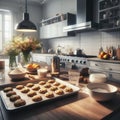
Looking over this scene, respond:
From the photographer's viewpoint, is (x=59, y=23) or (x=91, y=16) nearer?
(x=91, y=16)

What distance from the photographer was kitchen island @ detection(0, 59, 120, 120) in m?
0.76

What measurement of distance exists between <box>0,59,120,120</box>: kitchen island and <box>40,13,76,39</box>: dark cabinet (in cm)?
366

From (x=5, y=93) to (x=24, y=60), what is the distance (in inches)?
47.7

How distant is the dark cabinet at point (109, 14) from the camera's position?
3.20 m

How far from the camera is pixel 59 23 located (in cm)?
479

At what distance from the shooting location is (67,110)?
32.7 inches

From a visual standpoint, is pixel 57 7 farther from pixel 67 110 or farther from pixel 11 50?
pixel 67 110

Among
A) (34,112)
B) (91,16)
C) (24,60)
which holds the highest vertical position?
(91,16)

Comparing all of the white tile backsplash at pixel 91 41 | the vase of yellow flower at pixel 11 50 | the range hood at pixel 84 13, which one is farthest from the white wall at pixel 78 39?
the vase of yellow flower at pixel 11 50

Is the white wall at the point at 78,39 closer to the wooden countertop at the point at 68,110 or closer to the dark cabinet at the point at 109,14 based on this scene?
the dark cabinet at the point at 109,14

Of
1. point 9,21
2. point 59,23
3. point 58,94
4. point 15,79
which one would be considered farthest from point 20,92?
point 9,21

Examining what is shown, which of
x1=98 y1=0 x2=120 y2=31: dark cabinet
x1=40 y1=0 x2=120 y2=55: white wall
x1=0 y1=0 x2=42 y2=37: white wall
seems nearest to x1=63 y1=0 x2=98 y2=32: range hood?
x1=98 y1=0 x2=120 y2=31: dark cabinet

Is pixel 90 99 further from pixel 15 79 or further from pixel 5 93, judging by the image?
pixel 15 79

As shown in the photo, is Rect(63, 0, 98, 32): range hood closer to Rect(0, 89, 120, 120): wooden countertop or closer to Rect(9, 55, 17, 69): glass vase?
Rect(9, 55, 17, 69): glass vase
